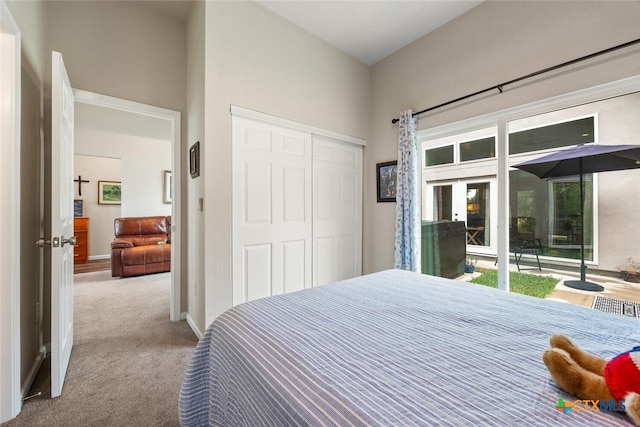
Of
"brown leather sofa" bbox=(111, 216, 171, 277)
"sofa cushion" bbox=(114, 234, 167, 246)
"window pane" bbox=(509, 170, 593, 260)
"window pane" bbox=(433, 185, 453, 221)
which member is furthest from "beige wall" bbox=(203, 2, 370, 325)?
"sofa cushion" bbox=(114, 234, 167, 246)

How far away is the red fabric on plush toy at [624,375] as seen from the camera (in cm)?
55

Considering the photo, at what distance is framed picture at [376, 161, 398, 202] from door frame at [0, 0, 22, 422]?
307 centimetres

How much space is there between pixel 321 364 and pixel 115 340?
2.43 meters

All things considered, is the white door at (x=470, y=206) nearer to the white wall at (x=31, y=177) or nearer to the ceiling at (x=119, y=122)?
the white wall at (x=31, y=177)

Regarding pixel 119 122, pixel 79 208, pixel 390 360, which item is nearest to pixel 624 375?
pixel 390 360

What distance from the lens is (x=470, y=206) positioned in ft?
8.59

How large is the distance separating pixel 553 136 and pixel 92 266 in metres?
7.22

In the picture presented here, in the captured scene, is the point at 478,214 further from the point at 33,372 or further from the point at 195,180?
the point at 33,372

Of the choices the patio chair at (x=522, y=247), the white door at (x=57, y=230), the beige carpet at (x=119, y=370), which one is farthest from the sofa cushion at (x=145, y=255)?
the patio chair at (x=522, y=247)

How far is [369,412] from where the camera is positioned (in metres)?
0.56

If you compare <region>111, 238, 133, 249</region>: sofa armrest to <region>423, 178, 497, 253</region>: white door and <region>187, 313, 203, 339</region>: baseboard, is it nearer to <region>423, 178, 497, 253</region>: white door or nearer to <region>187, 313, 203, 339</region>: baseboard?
<region>187, 313, 203, 339</region>: baseboard

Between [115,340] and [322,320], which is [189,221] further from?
[322,320]

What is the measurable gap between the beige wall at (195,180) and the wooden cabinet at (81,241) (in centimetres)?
427

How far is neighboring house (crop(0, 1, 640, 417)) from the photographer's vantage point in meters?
1.77
